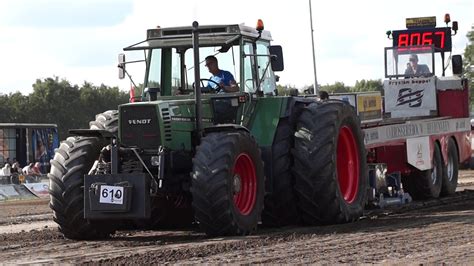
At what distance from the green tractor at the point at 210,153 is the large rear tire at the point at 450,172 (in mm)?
5370

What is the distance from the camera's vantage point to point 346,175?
1380 centimetres

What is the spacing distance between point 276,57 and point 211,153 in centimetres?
255

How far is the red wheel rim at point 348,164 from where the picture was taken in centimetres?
1369

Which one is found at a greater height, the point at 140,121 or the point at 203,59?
the point at 203,59

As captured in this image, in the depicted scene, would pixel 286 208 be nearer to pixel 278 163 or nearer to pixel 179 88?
pixel 278 163

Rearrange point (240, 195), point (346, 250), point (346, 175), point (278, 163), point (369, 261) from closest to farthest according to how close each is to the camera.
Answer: point (369, 261), point (346, 250), point (240, 195), point (278, 163), point (346, 175)

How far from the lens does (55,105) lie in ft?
218

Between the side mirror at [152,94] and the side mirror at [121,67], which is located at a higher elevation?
the side mirror at [121,67]

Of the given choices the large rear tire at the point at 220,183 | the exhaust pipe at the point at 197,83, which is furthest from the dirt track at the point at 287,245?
the exhaust pipe at the point at 197,83

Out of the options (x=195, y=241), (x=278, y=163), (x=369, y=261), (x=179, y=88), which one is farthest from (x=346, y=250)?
(x=179, y=88)

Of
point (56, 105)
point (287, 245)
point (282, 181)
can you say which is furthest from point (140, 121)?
point (56, 105)

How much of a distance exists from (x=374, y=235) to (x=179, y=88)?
3352 millimetres

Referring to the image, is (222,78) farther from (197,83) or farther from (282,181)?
(282,181)

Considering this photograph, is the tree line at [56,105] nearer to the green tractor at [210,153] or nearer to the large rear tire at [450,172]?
the large rear tire at [450,172]
